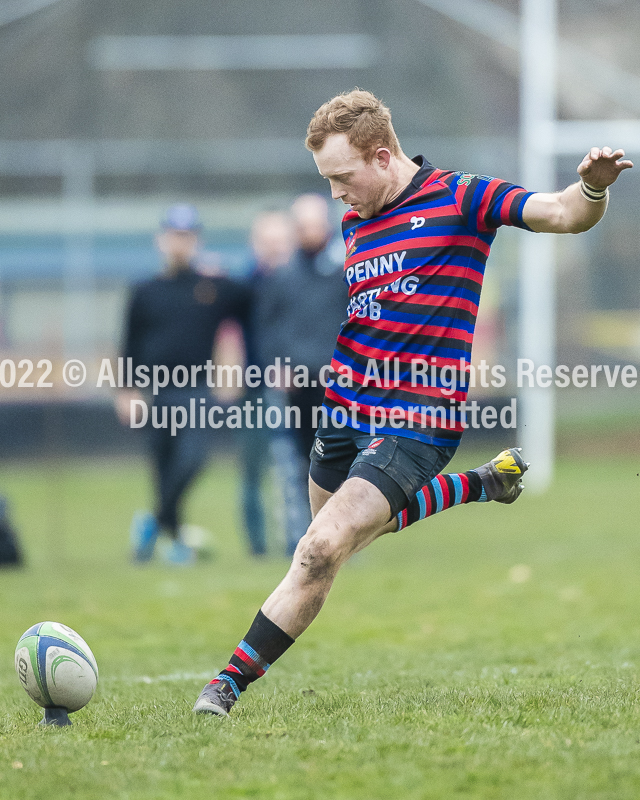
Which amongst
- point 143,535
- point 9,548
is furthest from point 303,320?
point 9,548

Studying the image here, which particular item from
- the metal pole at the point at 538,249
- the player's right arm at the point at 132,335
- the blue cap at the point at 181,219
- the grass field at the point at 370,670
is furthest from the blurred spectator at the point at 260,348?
the metal pole at the point at 538,249

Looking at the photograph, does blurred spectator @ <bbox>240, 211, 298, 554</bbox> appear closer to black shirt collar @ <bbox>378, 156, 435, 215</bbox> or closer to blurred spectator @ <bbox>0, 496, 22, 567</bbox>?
blurred spectator @ <bbox>0, 496, 22, 567</bbox>

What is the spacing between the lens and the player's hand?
400cm

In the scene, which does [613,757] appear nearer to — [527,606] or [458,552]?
[527,606]

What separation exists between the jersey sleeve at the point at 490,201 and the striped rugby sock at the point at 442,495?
3.39 ft

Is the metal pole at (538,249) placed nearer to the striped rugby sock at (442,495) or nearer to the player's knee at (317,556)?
the striped rugby sock at (442,495)

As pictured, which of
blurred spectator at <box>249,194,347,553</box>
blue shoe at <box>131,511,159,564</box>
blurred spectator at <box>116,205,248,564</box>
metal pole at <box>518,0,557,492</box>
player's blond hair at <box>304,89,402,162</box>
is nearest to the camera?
player's blond hair at <box>304,89,402,162</box>

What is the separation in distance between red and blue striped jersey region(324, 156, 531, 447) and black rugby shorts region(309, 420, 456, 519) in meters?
0.05

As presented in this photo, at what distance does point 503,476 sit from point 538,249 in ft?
40.0

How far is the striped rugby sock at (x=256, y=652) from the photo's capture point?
424cm

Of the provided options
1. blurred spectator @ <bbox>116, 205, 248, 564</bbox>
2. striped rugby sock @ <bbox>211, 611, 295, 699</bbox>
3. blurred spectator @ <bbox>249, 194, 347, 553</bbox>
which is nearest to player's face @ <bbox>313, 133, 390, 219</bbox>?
striped rugby sock @ <bbox>211, 611, 295, 699</bbox>

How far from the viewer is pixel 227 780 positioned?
335cm

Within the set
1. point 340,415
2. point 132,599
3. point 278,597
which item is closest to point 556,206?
point 340,415

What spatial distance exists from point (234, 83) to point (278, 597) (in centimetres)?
1849
